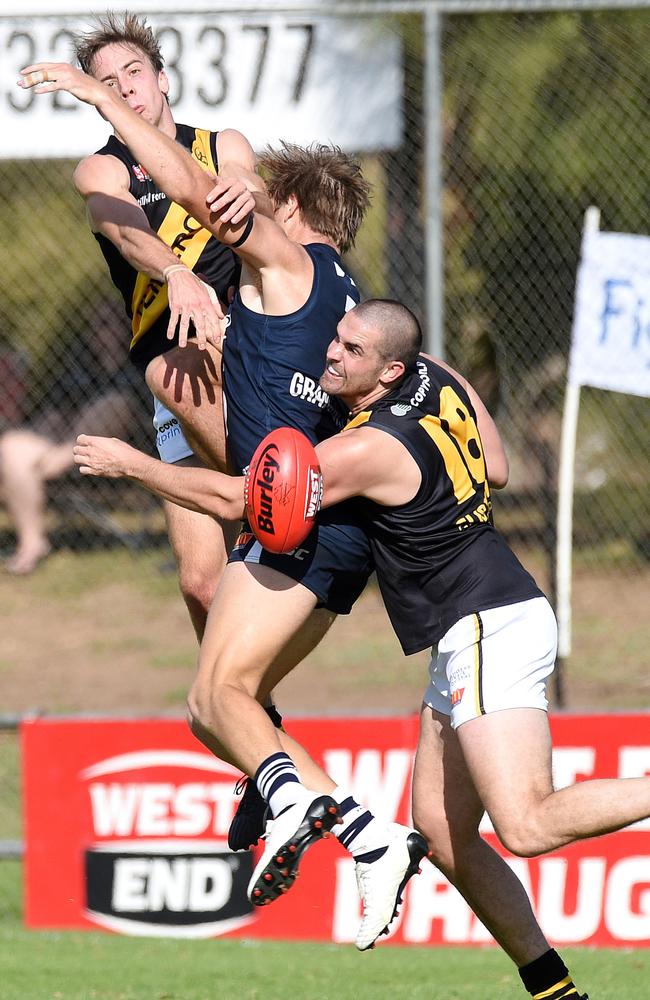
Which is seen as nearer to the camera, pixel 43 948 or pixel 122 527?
pixel 43 948

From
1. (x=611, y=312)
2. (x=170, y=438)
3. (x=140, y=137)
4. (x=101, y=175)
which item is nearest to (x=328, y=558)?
(x=170, y=438)

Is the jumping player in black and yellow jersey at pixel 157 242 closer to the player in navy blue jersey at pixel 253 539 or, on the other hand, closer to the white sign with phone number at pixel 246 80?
the player in navy blue jersey at pixel 253 539

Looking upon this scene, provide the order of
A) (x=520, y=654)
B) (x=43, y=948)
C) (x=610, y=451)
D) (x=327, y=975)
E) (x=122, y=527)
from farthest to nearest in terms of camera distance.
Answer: (x=610, y=451) < (x=122, y=527) < (x=43, y=948) < (x=327, y=975) < (x=520, y=654)

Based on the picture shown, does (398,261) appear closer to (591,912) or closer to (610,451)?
(610,451)

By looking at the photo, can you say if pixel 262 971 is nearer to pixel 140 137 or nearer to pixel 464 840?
pixel 464 840

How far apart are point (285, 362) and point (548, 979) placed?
2191 millimetres

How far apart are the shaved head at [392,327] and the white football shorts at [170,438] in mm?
1205

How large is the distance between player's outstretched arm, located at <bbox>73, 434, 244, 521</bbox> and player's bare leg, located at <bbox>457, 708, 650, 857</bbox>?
107cm

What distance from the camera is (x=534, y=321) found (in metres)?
9.94

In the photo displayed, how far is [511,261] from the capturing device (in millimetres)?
9859

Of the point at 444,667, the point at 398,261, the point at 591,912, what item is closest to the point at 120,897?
the point at 591,912

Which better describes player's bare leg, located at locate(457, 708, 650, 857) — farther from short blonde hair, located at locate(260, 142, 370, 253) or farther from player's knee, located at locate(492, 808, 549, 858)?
short blonde hair, located at locate(260, 142, 370, 253)

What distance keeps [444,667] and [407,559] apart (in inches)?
14.6

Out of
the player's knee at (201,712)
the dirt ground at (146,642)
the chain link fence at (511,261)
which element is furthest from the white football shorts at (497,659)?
the dirt ground at (146,642)
